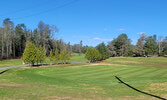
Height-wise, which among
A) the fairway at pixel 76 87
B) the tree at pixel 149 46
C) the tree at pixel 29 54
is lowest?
the fairway at pixel 76 87

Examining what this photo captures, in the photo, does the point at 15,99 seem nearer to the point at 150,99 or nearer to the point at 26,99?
the point at 26,99

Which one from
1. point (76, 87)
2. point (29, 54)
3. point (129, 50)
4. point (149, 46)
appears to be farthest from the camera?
point (129, 50)

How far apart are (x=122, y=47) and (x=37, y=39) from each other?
71206mm

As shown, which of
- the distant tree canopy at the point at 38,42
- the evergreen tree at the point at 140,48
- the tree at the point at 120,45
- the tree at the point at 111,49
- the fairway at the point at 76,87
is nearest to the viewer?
the fairway at the point at 76,87

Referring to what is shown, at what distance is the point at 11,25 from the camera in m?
70.3

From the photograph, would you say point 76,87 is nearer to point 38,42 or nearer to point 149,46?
point 38,42

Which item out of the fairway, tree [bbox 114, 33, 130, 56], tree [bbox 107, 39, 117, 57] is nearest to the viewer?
the fairway

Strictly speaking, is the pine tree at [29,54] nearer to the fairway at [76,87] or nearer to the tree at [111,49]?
the fairway at [76,87]

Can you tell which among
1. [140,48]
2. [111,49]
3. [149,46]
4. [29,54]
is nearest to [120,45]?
[111,49]

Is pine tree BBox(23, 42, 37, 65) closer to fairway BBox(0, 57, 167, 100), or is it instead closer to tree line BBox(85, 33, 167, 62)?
fairway BBox(0, 57, 167, 100)

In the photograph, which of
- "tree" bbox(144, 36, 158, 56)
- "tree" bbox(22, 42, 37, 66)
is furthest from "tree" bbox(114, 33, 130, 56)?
"tree" bbox(22, 42, 37, 66)

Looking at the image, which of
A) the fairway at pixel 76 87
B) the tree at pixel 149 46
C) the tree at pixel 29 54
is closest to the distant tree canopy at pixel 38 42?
the tree at pixel 149 46

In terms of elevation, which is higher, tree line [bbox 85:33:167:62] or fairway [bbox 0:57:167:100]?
tree line [bbox 85:33:167:62]

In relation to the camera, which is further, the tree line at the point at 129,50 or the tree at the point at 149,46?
the tree at the point at 149,46
